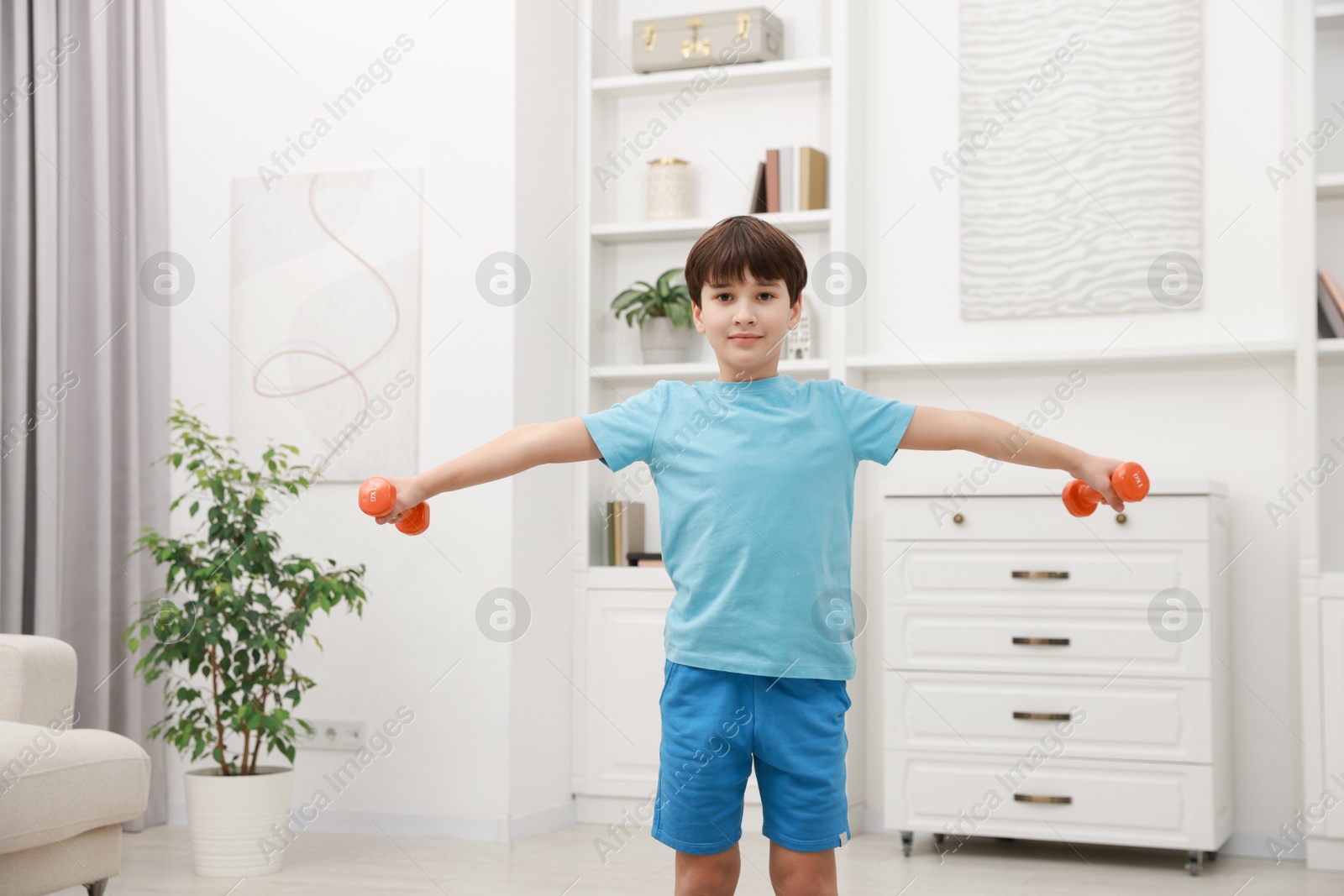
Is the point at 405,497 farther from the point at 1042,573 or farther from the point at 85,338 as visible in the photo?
the point at 85,338

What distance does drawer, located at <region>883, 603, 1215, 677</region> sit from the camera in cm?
301

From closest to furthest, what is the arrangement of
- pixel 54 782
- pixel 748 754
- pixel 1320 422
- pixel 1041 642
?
pixel 748 754
pixel 54 782
pixel 1041 642
pixel 1320 422

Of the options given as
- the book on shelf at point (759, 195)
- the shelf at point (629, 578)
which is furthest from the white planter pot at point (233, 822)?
the book on shelf at point (759, 195)

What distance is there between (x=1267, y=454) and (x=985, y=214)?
0.95 metres

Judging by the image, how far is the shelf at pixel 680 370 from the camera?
3559mm

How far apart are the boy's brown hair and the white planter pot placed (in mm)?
1978

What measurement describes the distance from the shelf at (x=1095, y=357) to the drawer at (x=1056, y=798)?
1.01 metres

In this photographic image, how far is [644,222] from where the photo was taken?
3799 millimetres

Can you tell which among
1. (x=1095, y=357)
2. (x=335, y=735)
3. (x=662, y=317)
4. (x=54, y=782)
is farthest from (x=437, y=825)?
(x=1095, y=357)

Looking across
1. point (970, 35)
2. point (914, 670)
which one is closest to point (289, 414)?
point (914, 670)

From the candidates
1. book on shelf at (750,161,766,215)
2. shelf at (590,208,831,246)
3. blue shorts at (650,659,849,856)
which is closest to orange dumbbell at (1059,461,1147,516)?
blue shorts at (650,659,849,856)

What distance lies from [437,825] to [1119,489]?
240cm

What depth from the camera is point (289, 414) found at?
357 cm

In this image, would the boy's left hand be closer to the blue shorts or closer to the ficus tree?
the blue shorts
